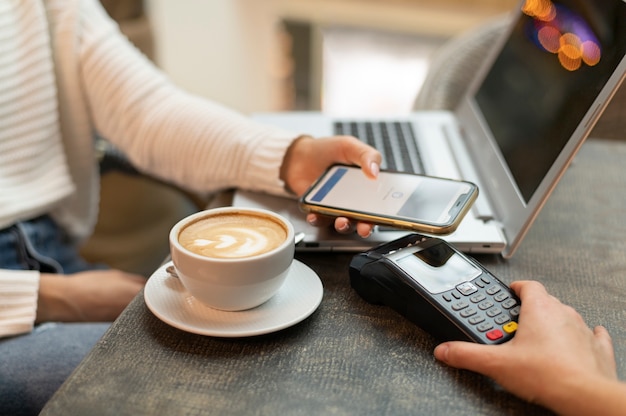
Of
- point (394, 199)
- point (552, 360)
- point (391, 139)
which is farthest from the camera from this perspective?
point (391, 139)

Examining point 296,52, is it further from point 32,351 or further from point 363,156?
point 32,351

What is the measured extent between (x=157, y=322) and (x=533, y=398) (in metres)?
0.28

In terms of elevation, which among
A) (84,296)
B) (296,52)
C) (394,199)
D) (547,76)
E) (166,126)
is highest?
(547,76)

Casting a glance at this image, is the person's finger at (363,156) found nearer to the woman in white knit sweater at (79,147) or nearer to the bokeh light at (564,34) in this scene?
the woman in white knit sweater at (79,147)

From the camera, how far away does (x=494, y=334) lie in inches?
18.3

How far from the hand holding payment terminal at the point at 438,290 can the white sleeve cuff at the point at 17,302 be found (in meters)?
0.34

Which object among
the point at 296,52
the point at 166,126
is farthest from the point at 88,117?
the point at 296,52

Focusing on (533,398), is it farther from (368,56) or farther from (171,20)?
(171,20)

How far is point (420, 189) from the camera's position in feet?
2.08

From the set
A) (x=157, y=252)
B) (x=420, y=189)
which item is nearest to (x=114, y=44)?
(x=157, y=252)

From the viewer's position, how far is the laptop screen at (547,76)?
1.97 ft

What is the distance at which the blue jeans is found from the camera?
1.95 ft

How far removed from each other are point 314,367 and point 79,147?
58cm

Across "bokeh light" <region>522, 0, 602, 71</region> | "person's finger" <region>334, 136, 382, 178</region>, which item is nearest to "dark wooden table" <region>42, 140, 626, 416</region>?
"person's finger" <region>334, 136, 382, 178</region>
